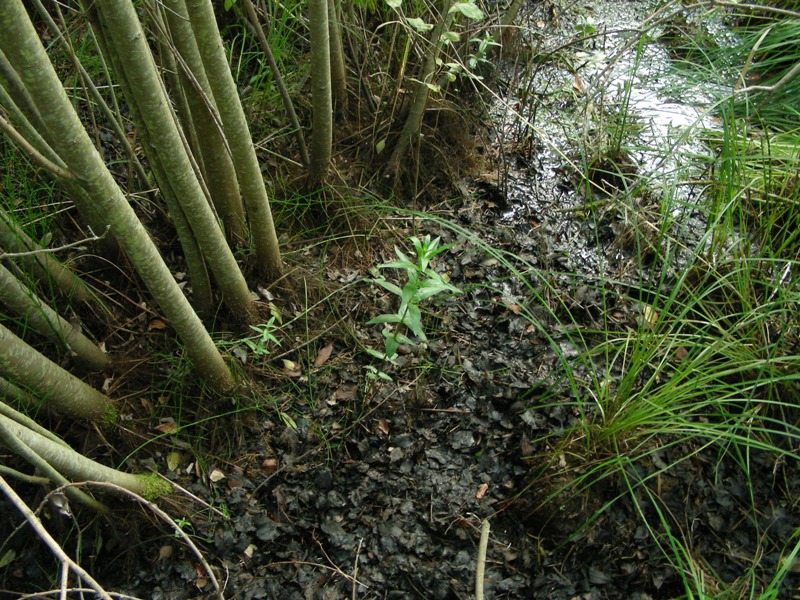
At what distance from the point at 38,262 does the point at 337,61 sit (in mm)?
1615

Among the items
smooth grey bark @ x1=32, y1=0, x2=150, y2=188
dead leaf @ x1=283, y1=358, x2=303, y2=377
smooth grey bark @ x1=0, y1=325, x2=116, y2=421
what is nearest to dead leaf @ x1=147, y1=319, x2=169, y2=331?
smooth grey bark @ x1=0, y1=325, x2=116, y2=421

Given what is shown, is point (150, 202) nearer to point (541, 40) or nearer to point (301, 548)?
point (301, 548)

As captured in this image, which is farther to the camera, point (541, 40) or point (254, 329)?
point (541, 40)

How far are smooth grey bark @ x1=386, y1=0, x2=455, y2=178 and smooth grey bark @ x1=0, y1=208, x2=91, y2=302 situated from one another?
153cm

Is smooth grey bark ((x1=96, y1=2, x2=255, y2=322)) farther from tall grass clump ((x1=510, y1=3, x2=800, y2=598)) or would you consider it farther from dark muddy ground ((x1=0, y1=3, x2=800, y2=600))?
tall grass clump ((x1=510, y1=3, x2=800, y2=598))

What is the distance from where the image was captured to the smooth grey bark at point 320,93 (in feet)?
7.53

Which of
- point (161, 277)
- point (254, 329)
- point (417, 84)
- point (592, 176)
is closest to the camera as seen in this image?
point (161, 277)

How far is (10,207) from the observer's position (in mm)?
2098

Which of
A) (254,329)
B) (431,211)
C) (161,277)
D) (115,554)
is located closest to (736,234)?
(431,211)

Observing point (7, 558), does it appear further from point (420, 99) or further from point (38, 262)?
point (420, 99)

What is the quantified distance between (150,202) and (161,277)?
2.93ft

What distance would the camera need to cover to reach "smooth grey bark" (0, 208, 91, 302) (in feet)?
6.28

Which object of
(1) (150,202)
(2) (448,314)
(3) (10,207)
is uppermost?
(3) (10,207)

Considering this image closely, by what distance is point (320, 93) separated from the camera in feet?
8.41
